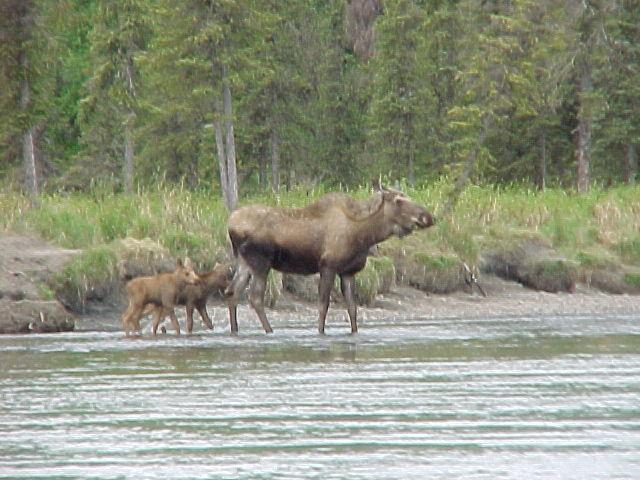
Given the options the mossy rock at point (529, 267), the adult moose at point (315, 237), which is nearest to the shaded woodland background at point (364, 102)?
the mossy rock at point (529, 267)

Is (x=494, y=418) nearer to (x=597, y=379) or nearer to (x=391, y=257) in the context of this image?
(x=597, y=379)

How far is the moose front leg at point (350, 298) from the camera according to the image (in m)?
19.5

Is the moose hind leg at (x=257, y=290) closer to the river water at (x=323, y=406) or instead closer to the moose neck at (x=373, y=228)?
the river water at (x=323, y=406)

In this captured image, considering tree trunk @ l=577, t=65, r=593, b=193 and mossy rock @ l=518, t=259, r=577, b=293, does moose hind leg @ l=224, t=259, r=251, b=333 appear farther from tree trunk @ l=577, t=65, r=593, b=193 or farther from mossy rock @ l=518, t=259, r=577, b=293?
tree trunk @ l=577, t=65, r=593, b=193

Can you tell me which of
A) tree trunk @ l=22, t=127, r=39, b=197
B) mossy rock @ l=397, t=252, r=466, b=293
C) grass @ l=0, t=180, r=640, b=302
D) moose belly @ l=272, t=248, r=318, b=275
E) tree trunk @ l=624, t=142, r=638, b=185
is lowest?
tree trunk @ l=624, t=142, r=638, b=185

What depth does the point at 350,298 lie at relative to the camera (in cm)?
1991

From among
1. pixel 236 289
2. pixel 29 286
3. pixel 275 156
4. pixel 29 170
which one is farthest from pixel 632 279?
pixel 275 156

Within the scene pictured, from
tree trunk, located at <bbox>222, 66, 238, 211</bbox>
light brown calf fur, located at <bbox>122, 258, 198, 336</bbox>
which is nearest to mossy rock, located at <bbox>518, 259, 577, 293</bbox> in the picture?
tree trunk, located at <bbox>222, 66, 238, 211</bbox>

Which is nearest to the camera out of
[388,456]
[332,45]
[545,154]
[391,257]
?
[388,456]

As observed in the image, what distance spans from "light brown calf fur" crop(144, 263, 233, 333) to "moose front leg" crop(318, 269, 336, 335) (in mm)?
1479

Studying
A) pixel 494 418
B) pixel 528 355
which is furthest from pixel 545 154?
pixel 494 418

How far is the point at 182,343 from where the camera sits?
1816 centimetres

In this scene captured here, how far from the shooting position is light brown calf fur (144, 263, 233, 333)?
787 inches

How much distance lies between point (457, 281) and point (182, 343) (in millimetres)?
8893
